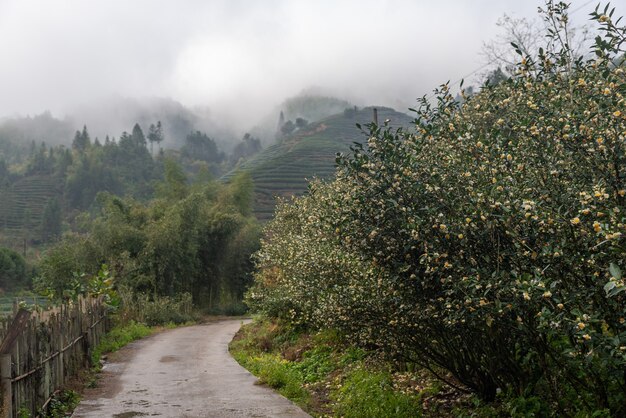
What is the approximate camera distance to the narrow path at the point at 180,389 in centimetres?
964

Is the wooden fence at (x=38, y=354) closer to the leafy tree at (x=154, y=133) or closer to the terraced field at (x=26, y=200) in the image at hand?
the terraced field at (x=26, y=200)

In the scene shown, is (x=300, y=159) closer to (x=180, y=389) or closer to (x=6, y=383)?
(x=180, y=389)

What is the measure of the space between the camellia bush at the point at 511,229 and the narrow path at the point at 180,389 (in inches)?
114

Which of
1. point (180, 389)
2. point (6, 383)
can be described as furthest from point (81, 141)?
point (6, 383)

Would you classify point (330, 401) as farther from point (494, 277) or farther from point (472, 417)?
point (494, 277)

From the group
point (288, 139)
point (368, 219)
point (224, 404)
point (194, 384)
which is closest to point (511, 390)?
point (368, 219)

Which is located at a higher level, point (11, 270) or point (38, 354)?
point (11, 270)

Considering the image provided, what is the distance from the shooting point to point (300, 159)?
88.2 metres

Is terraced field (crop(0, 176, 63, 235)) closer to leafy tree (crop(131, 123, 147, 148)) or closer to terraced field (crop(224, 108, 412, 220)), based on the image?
leafy tree (crop(131, 123, 147, 148))

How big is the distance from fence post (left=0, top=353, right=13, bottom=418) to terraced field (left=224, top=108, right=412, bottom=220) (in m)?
47.8

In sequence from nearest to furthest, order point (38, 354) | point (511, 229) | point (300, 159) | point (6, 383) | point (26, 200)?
point (511, 229) → point (6, 383) → point (38, 354) → point (300, 159) → point (26, 200)

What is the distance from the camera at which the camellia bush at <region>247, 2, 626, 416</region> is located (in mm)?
4418

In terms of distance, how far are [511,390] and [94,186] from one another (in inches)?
4423

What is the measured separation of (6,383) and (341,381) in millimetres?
5869
